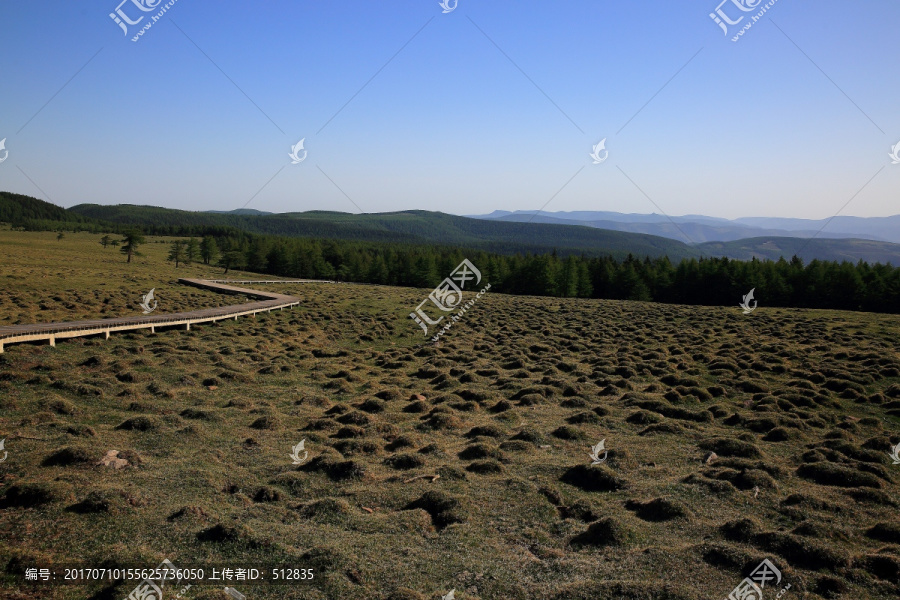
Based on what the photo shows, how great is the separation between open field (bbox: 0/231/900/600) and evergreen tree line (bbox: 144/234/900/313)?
49.1m

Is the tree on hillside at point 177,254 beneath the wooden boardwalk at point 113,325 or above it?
above

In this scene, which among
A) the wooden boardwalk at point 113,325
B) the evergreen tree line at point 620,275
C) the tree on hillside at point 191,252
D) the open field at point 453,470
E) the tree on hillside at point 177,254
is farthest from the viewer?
the tree on hillside at point 191,252

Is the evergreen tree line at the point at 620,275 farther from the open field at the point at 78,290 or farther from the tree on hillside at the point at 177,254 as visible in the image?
the open field at the point at 78,290

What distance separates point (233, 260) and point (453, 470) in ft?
341

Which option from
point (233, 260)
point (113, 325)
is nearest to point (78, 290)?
point (113, 325)

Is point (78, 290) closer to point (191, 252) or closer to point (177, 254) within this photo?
point (177, 254)

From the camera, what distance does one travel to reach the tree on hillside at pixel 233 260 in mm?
102750

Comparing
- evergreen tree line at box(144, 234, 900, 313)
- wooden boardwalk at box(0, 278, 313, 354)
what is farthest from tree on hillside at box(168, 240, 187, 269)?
wooden boardwalk at box(0, 278, 313, 354)

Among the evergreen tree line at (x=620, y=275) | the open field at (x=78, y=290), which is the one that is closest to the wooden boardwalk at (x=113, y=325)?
the open field at (x=78, y=290)

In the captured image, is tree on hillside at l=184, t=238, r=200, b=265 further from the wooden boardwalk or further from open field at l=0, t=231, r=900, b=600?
open field at l=0, t=231, r=900, b=600

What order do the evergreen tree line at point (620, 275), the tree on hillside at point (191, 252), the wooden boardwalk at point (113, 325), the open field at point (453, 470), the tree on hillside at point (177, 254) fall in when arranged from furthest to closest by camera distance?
the tree on hillside at point (191, 252)
the tree on hillside at point (177, 254)
the evergreen tree line at point (620, 275)
the wooden boardwalk at point (113, 325)
the open field at point (453, 470)

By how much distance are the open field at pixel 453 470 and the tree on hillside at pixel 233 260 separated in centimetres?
7607

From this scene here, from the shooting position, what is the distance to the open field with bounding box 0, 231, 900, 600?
8.77 meters

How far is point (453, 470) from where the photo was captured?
1311cm
